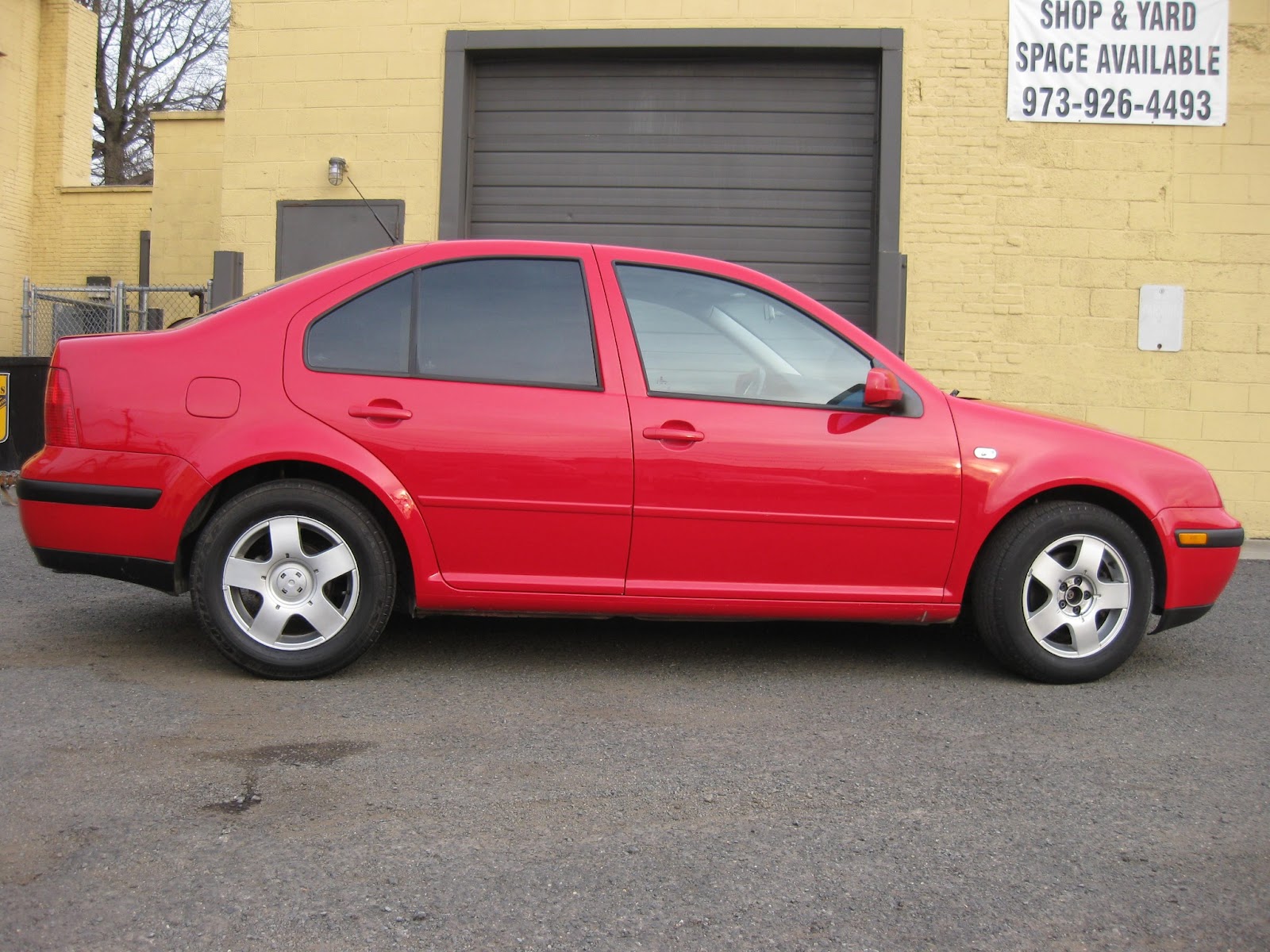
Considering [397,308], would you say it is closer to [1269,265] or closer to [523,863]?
[523,863]

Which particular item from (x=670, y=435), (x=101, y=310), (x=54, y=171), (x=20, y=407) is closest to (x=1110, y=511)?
(x=670, y=435)

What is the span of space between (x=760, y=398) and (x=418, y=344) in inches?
50.0

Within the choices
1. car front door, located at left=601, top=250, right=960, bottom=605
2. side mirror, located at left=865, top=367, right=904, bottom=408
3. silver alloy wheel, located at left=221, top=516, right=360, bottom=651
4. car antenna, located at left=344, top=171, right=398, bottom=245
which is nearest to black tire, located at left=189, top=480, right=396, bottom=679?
silver alloy wheel, located at left=221, top=516, right=360, bottom=651

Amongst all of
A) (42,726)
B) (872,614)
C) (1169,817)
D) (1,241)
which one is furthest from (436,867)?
(1,241)

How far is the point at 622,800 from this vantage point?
3133mm

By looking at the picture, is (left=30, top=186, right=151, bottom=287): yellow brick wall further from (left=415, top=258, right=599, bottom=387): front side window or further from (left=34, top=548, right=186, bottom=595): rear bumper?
(left=415, top=258, right=599, bottom=387): front side window

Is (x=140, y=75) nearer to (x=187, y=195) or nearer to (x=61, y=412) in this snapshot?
(x=187, y=195)

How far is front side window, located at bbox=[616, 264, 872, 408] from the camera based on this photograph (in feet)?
14.4

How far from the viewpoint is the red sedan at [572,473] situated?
4.16 m

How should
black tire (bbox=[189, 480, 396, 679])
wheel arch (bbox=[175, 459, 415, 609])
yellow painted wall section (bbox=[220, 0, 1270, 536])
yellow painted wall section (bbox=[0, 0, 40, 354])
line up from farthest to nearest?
yellow painted wall section (bbox=[0, 0, 40, 354]) → yellow painted wall section (bbox=[220, 0, 1270, 536]) → wheel arch (bbox=[175, 459, 415, 609]) → black tire (bbox=[189, 480, 396, 679])

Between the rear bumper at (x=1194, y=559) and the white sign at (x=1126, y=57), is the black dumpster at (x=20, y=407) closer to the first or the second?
the white sign at (x=1126, y=57)

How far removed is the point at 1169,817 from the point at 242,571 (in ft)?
9.85

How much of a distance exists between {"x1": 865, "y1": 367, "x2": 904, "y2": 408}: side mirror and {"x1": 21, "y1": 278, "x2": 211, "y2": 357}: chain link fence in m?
10.1

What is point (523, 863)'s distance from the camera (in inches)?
107
